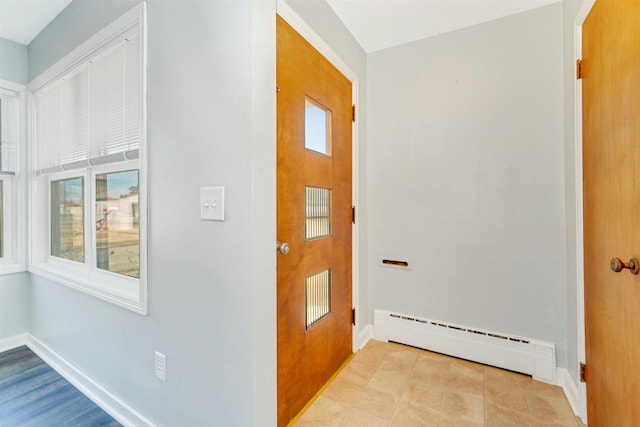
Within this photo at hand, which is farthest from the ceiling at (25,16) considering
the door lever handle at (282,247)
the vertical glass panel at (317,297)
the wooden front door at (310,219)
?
the vertical glass panel at (317,297)

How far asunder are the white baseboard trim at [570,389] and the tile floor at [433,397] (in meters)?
0.03

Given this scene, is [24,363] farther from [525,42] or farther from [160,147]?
[525,42]

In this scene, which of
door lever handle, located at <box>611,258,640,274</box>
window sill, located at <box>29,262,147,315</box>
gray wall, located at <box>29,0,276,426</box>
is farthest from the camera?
window sill, located at <box>29,262,147,315</box>

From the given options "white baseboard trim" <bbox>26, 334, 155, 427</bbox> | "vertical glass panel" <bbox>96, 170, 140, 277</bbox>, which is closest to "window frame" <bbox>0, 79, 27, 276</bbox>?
"white baseboard trim" <bbox>26, 334, 155, 427</bbox>

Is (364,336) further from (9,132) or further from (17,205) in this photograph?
(9,132)

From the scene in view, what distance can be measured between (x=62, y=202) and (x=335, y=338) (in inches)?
91.9

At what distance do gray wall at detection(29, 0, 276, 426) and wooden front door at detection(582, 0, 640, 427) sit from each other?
1278mm

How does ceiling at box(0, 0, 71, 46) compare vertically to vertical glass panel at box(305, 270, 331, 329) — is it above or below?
above

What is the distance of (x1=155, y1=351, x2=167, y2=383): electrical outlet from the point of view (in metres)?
1.27

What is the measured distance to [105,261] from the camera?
1.77 metres

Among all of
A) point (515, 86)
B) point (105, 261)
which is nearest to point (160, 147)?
point (105, 261)

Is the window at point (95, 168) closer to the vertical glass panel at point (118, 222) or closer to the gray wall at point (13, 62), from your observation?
the vertical glass panel at point (118, 222)

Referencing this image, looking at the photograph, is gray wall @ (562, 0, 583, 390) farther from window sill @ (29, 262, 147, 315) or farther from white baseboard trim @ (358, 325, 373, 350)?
window sill @ (29, 262, 147, 315)

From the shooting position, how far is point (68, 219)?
6.89 feet
